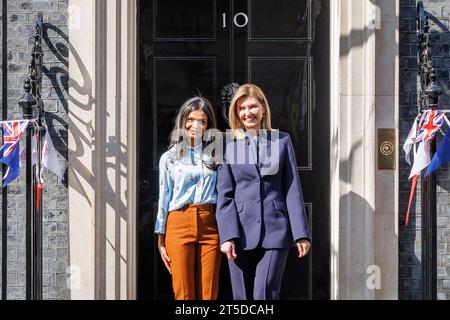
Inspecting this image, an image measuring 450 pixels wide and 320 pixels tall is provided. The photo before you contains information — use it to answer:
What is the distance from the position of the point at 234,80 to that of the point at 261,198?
1588mm

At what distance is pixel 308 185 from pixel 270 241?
1.44m

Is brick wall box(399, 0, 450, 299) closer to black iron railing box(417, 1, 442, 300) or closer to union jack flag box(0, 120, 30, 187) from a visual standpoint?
black iron railing box(417, 1, 442, 300)

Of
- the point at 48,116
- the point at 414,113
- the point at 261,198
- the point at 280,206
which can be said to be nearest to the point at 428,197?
the point at 414,113

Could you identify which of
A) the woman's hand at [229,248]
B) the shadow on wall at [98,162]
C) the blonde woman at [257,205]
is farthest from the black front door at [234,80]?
the woman's hand at [229,248]

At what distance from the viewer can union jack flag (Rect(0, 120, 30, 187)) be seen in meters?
5.91

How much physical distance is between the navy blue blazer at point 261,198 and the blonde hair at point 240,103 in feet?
0.25

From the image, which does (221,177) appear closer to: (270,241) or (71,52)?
(270,241)

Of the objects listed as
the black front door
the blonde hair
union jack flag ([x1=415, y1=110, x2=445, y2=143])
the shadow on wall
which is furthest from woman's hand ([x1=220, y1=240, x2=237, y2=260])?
union jack flag ([x1=415, y1=110, x2=445, y2=143])

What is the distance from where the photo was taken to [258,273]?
527 centimetres

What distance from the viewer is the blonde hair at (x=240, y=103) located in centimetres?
536

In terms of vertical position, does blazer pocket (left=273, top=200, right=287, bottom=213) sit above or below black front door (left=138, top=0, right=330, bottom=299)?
below

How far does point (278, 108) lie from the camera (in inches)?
261

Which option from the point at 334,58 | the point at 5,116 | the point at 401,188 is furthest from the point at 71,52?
the point at 401,188

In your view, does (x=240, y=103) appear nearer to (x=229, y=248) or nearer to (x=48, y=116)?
(x=229, y=248)
